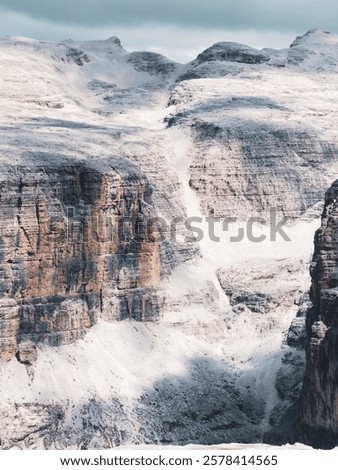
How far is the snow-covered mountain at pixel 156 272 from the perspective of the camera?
323 ft

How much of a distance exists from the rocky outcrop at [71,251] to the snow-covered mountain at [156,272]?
10 centimetres

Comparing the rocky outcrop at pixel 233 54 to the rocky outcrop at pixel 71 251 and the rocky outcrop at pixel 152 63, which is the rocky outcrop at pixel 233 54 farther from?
the rocky outcrop at pixel 71 251

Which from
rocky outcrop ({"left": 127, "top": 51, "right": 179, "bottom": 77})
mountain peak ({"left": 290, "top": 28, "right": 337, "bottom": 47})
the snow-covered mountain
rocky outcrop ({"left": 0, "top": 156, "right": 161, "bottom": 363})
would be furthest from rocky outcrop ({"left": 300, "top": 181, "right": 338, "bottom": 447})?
mountain peak ({"left": 290, "top": 28, "right": 337, "bottom": 47})

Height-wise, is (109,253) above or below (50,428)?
above

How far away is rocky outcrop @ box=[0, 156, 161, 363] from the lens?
325 ft

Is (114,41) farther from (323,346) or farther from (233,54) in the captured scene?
(323,346)

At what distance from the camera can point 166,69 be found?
182 metres

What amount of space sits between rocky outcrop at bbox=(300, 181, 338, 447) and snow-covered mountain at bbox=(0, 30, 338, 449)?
2.75m

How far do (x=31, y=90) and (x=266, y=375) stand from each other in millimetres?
53694

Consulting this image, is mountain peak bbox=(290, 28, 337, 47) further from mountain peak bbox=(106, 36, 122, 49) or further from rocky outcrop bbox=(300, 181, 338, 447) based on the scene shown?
rocky outcrop bbox=(300, 181, 338, 447)

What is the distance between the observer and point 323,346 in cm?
8375

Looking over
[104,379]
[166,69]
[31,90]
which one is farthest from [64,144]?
[166,69]

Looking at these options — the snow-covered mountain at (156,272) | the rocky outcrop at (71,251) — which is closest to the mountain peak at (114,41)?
the snow-covered mountain at (156,272)

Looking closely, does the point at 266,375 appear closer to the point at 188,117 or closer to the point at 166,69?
the point at 188,117
